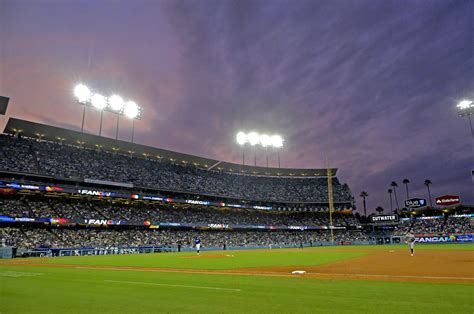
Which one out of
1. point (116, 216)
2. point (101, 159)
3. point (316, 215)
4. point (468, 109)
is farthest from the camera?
point (316, 215)

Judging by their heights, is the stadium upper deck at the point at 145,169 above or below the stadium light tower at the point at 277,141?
below

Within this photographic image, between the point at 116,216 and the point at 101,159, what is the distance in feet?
43.5

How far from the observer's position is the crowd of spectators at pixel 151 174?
50.9 meters

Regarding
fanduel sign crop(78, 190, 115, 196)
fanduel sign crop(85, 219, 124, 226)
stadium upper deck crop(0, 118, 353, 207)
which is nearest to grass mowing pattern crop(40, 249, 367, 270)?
fanduel sign crop(85, 219, 124, 226)

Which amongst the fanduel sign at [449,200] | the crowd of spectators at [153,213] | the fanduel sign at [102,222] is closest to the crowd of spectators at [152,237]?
the fanduel sign at [102,222]

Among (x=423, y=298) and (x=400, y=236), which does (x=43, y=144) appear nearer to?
(x=423, y=298)

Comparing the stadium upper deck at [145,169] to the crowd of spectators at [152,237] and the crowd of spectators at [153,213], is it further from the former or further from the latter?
the crowd of spectators at [152,237]

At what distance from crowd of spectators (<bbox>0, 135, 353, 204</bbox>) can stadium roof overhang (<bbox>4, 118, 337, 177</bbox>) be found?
1.30 metres

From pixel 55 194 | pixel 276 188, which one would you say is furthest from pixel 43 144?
pixel 276 188

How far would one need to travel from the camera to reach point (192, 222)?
65250 millimetres

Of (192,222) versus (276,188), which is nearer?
(192,222)

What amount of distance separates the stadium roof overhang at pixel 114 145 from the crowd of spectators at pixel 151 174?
1302 mm

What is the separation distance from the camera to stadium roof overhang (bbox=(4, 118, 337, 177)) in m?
51.9

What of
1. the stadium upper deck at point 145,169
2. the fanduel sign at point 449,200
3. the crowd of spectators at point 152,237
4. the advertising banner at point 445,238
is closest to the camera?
the crowd of spectators at point 152,237
